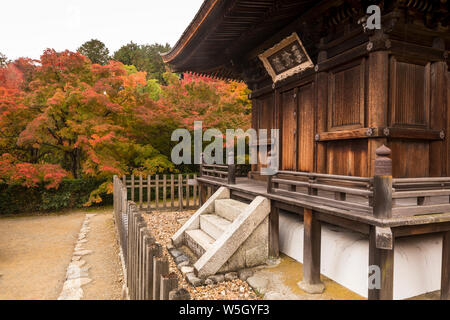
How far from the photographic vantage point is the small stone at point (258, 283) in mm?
4004

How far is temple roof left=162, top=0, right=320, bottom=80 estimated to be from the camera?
15.7ft

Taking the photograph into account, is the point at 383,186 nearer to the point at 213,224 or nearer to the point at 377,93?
the point at 377,93

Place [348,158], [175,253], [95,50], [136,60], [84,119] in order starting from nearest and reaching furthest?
[348,158]
[175,253]
[84,119]
[95,50]
[136,60]

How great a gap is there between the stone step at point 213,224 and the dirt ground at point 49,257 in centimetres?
196

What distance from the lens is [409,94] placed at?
452cm

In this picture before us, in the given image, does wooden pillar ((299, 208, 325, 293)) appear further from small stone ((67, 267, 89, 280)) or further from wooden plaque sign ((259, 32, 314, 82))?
small stone ((67, 267, 89, 280))

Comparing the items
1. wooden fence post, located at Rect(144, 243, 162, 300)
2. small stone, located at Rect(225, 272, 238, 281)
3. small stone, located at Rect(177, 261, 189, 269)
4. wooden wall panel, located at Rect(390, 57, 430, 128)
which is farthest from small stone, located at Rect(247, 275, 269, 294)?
wooden wall panel, located at Rect(390, 57, 430, 128)

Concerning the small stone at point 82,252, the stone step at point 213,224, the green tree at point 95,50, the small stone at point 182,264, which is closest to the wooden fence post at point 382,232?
the stone step at point 213,224

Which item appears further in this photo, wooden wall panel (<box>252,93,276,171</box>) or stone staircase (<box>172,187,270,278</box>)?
wooden wall panel (<box>252,93,276,171</box>)

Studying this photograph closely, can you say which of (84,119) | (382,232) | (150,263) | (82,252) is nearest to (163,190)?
(84,119)

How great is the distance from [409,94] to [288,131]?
2.75 metres

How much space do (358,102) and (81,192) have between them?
10.9 meters

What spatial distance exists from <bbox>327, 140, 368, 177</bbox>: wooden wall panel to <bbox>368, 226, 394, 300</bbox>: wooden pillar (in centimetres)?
177

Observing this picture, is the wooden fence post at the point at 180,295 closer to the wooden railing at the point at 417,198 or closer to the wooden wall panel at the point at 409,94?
the wooden railing at the point at 417,198
